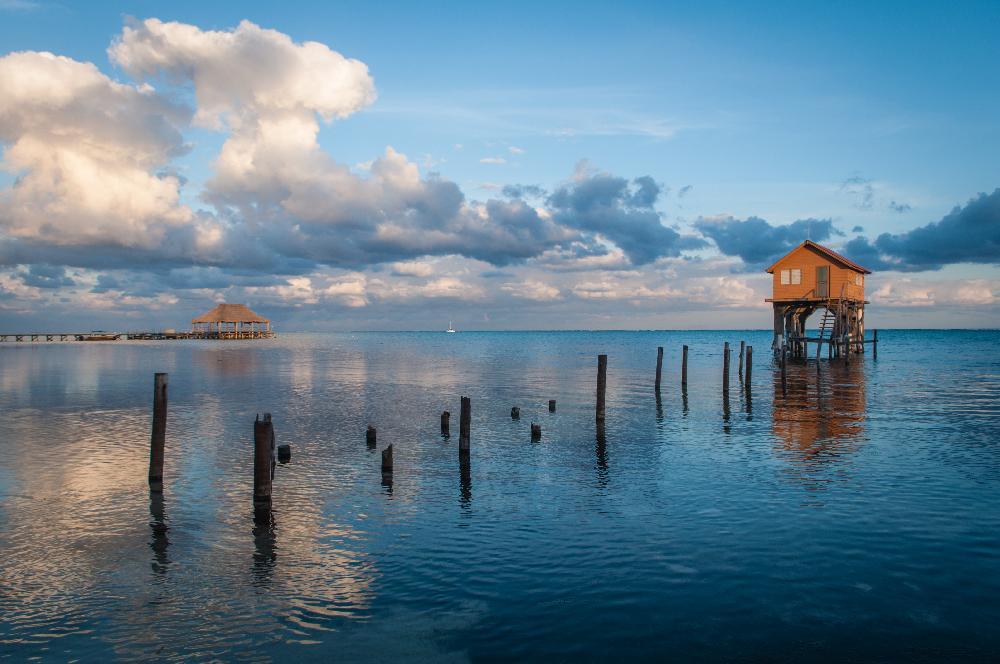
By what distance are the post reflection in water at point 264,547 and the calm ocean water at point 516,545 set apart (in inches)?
2.3

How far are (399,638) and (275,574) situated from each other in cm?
317

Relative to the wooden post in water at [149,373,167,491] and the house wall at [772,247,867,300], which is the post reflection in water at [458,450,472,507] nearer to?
the wooden post in water at [149,373,167,491]

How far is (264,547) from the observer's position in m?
12.5

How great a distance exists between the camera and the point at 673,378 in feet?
168

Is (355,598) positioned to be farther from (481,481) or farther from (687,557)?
(481,481)

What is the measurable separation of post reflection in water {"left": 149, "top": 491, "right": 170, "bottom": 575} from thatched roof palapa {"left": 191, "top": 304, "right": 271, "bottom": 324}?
132347 mm

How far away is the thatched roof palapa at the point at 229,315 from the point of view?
13962 centimetres

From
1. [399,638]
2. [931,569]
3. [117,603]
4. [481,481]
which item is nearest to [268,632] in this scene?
[399,638]

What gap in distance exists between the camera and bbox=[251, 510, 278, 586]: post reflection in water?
36.5ft

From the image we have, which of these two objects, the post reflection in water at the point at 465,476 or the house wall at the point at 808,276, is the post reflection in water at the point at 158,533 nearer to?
the post reflection in water at the point at 465,476

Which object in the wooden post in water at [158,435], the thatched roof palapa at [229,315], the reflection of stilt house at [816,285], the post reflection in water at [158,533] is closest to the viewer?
the post reflection in water at [158,533]

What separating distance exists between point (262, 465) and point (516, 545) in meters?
5.49

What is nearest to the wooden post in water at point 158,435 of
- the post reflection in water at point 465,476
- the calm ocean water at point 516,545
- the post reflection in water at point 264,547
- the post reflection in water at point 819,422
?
the calm ocean water at point 516,545

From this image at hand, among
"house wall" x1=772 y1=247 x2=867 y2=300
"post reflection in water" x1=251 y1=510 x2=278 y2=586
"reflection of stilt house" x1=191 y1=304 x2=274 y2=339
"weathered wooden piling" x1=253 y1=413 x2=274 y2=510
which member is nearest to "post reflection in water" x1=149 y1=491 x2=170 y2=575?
"post reflection in water" x1=251 y1=510 x2=278 y2=586
